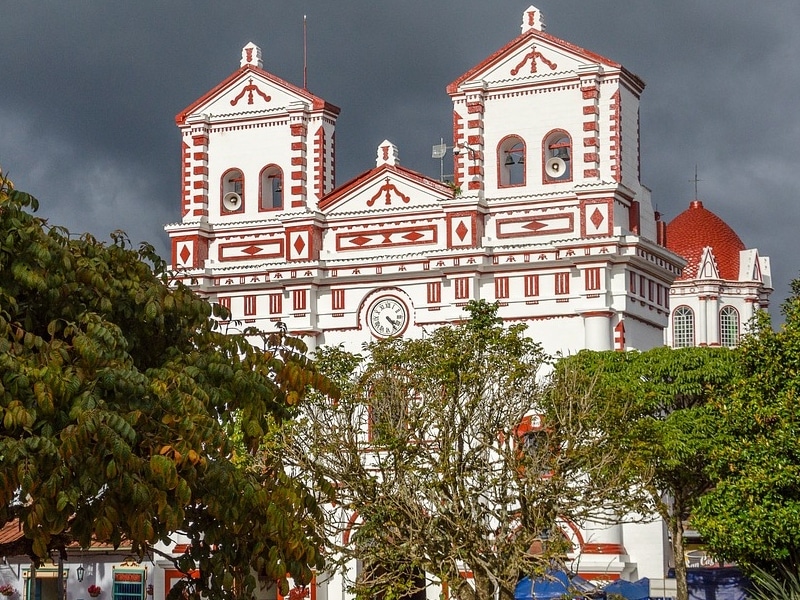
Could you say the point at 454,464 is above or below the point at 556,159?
below

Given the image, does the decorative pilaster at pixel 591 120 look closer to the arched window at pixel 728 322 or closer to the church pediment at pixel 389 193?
the church pediment at pixel 389 193

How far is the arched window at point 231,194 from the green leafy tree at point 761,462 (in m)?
19.8

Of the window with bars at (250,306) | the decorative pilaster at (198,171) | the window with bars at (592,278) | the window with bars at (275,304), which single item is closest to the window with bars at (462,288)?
the window with bars at (592,278)

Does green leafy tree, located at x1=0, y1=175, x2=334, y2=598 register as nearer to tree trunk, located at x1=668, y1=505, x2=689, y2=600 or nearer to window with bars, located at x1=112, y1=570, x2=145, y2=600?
tree trunk, located at x1=668, y1=505, x2=689, y2=600

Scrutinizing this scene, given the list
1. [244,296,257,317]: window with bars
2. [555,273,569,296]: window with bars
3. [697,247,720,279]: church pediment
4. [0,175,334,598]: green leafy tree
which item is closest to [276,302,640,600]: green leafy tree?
[0,175,334,598]: green leafy tree

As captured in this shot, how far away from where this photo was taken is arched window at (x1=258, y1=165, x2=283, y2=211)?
51.9 meters

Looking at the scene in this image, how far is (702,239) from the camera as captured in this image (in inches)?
3238

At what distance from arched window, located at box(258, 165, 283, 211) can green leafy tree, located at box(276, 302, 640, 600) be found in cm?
1851

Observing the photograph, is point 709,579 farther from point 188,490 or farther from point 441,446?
point 188,490

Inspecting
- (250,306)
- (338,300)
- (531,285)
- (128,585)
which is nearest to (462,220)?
(531,285)

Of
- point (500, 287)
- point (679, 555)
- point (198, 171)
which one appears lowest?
point (679, 555)

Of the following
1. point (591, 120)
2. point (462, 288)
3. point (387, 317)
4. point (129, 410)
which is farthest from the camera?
point (387, 317)

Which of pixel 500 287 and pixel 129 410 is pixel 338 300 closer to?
pixel 500 287

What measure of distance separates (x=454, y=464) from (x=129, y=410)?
481 inches
